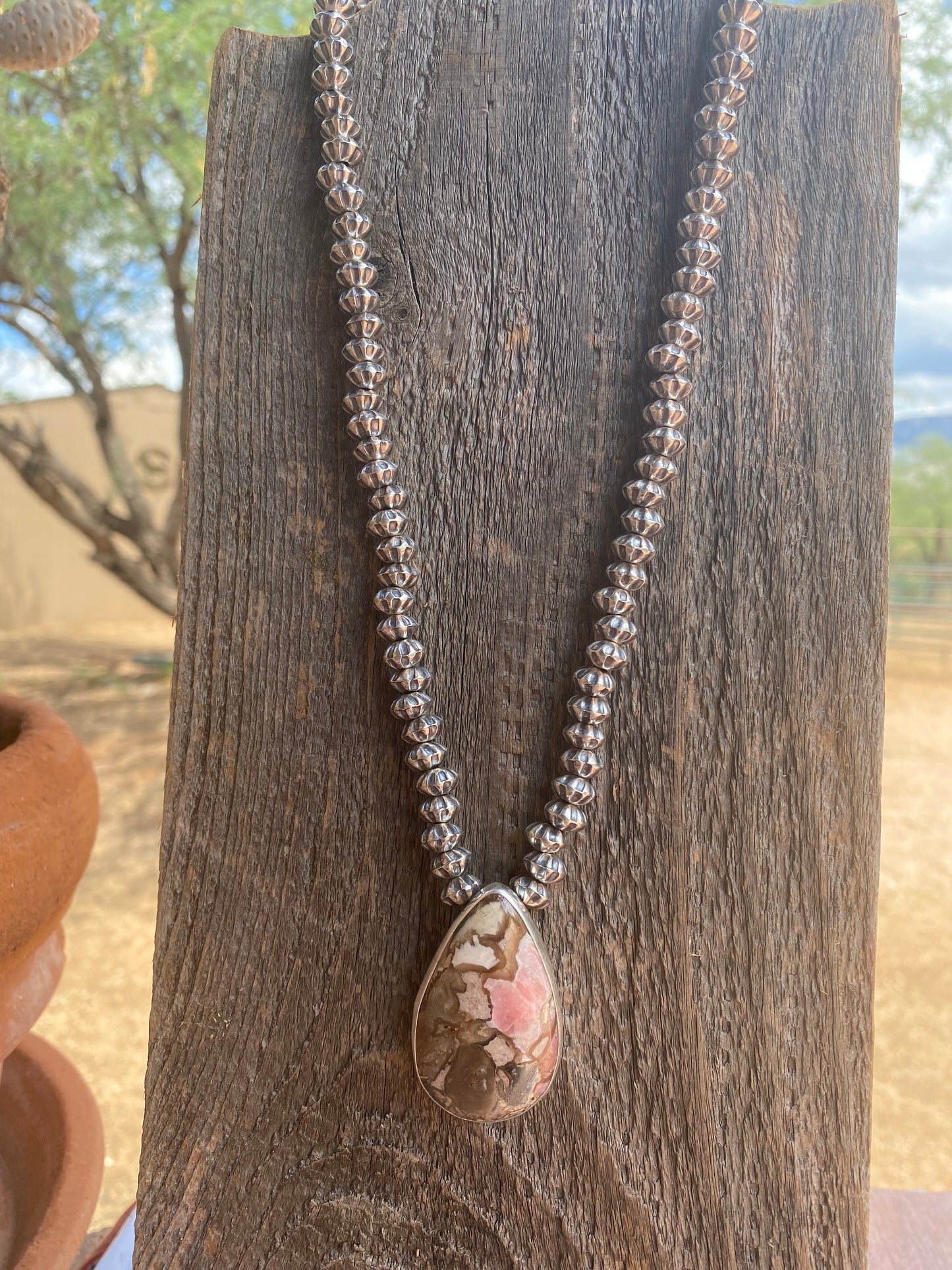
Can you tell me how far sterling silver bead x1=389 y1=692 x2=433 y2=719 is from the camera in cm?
51

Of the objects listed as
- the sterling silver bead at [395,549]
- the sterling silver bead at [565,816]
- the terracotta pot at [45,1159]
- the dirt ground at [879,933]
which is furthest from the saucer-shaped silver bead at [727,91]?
the dirt ground at [879,933]

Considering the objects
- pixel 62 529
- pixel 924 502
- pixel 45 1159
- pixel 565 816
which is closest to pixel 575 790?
pixel 565 816

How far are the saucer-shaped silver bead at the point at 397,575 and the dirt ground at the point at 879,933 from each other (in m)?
1.47

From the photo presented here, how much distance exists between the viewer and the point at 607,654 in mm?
507

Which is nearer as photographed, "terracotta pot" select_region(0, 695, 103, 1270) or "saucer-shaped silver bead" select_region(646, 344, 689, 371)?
"saucer-shaped silver bead" select_region(646, 344, 689, 371)

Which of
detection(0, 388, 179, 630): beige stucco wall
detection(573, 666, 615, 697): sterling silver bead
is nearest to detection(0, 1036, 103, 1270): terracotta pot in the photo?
detection(573, 666, 615, 697): sterling silver bead

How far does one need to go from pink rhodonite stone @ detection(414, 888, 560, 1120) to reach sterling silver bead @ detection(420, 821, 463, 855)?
4cm

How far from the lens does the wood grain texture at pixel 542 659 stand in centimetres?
51

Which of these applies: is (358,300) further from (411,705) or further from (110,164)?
(110,164)

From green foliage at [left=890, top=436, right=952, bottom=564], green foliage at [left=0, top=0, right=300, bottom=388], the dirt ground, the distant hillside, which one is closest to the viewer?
the dirt ground

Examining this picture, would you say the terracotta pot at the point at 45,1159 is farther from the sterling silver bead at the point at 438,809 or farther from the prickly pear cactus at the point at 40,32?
the prickly pear cactus at the point at 40,32

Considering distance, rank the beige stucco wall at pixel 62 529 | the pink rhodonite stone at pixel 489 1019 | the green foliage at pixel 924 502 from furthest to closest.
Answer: the beige stucco wall at pixel 62 529, the green foliage at pixel 924 502, the pink rhodonite stone at pixel 489 1019

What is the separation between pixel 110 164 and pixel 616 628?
286 cm

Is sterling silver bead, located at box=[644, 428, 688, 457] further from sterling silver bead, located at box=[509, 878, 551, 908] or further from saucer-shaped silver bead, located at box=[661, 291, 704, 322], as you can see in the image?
sterling silver bead, located at box=[509, 878, 551, 908]
